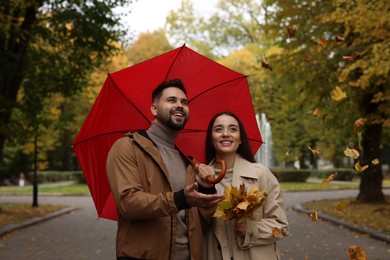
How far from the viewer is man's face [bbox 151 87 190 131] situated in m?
3.19

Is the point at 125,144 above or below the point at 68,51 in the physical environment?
below

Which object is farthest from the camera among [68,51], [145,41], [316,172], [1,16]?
[145,41]

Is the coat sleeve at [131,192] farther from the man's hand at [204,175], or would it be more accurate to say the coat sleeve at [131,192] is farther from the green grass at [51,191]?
the green grass at [51,191]

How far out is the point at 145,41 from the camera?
49.6 m

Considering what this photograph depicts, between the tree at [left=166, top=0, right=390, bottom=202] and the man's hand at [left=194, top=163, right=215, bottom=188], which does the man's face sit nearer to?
the man's hand at [left=194, top=163, right=215, bottom=188]

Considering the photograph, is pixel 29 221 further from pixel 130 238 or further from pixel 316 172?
pixel 316 172

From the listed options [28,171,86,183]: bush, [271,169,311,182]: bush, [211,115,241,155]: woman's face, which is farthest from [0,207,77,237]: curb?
[28,171,86,183]: bush

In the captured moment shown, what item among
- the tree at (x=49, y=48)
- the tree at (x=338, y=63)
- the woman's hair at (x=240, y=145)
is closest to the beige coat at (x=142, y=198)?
the woman's hair at (x=240, y=145)

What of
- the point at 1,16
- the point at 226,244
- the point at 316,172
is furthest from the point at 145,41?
the point at 226,244

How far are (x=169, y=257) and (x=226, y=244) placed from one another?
54cm

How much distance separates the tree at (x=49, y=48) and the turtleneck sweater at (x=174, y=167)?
33.1ft

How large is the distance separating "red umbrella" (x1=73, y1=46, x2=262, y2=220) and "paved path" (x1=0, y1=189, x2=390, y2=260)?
225 inches

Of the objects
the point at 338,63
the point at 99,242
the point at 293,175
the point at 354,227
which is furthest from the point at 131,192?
the point at 293,175

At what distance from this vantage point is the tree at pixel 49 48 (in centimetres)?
1395
